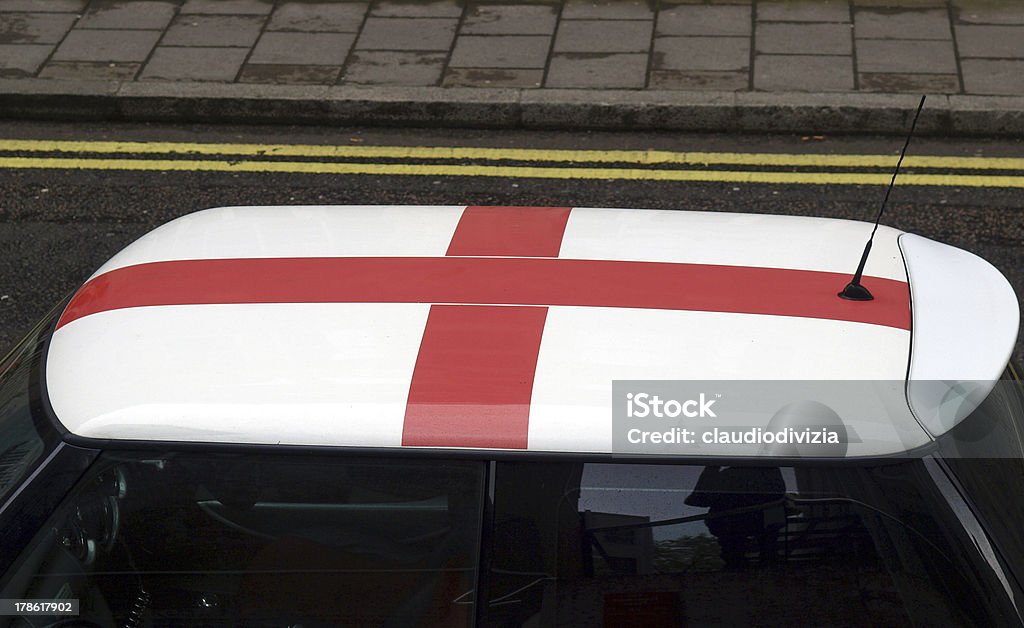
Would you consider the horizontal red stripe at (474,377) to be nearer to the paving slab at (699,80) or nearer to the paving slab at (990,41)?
the paving slab at (699,80)

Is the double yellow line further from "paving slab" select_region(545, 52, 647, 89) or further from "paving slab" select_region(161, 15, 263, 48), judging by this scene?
"paving slab" select_region(161, 15, 263, 48)

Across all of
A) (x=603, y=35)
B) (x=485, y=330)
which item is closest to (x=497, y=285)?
(x=485, y=330)

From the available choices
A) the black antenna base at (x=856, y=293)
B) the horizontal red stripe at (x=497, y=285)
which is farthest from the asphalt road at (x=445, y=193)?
the black antenna base at (x=856, y=293)

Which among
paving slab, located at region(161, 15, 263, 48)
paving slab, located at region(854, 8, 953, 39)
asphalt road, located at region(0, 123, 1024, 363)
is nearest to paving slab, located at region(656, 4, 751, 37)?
paving slab, located at region(854, 8, 953, 39)

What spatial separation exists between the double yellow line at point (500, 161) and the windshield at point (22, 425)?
14.1ft

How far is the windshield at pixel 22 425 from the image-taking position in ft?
8.43

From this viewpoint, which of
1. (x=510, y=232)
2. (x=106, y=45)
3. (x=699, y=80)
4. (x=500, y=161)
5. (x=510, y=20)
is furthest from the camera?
(x=510, y=20)

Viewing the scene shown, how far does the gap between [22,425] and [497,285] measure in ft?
3.91

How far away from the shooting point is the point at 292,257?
10.2 ft

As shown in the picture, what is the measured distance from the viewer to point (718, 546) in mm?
2408

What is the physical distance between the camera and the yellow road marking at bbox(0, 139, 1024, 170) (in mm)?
6922

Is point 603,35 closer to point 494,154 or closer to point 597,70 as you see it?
point 597,70

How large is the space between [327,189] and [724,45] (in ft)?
10.3

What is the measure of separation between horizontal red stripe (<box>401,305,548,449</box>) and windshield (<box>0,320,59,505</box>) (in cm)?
84
